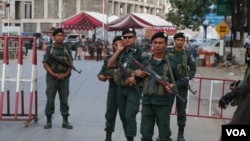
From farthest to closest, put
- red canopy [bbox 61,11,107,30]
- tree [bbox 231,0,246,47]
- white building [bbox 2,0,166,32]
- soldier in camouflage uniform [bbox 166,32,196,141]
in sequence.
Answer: white building [bbox 2,0,166,32] < red canopy [bbox 61,11,107,30] < tree [bbox 231,0,246,47] < soldier in camouflage uniform [bbox 166,32,196,141]

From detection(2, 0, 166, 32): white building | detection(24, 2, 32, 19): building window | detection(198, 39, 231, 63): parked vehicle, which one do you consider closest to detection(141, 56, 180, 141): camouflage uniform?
detection(198, 39, 231, 63): parked vehicle

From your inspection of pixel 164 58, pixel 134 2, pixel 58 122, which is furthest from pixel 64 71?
pixel 134 2

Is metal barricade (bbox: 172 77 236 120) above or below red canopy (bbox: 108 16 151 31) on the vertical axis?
below

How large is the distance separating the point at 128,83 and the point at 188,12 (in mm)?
32917

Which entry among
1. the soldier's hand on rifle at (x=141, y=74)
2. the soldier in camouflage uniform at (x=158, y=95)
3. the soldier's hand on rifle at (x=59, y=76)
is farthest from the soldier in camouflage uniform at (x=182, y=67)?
the soldier's hand on rifle at (x=59, y=76)

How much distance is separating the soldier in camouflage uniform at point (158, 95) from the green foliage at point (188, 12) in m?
26.9

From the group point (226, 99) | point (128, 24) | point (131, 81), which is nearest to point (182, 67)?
point (131, 81)

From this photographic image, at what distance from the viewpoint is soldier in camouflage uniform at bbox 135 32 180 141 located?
676cm

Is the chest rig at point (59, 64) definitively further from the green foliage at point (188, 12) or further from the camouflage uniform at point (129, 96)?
the green foliage at point (188, 12)

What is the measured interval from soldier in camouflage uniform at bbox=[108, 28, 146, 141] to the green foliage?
26.1 metres

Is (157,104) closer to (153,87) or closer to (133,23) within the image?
(153,87)

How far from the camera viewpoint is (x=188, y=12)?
3988 centimetres

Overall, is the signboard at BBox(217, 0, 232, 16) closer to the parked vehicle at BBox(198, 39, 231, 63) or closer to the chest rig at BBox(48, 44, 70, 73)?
the parked vehicle at BBox(198, 39, 231, 63)

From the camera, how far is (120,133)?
385 inches
